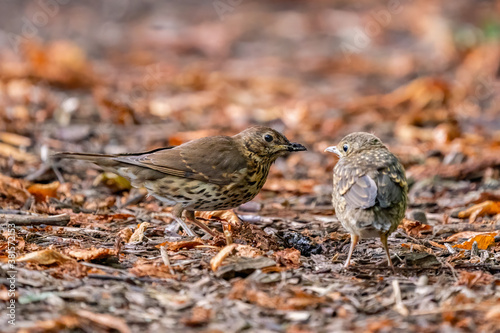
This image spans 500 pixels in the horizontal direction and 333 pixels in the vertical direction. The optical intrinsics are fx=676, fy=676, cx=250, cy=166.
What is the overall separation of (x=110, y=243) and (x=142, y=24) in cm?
1184

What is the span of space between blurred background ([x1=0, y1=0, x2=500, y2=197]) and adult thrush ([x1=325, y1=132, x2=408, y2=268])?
109 inches

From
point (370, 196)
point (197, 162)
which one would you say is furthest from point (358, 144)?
point (197, 162)

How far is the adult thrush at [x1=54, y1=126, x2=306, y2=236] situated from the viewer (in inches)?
224

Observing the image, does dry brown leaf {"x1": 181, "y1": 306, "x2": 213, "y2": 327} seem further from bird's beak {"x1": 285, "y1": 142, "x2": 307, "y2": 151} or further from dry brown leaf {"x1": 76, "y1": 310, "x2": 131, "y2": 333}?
bird's beak {"x1": 285, "y1": 142, "x2": 307, "y2": 151}

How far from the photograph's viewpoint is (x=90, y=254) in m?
4.47

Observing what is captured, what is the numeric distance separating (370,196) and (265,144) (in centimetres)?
171

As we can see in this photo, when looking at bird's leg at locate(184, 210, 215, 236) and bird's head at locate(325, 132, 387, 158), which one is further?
bird's leg at locate(184, 210, 215, 236)

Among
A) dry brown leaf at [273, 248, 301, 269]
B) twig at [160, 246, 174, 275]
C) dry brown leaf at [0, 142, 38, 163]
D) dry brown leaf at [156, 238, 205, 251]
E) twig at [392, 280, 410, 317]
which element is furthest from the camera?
dry brown leaf at [0, 142, 38, 163]

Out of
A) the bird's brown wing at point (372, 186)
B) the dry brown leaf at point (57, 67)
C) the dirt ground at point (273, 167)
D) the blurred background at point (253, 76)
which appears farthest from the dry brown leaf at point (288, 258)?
the dry brown leaf at point (57, 67)

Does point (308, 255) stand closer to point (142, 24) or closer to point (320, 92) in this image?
point (320, 92)

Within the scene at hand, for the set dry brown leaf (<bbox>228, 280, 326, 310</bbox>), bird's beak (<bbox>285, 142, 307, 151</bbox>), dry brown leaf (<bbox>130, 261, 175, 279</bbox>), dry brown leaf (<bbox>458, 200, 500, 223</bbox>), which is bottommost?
dry brown leaf (<bbox>228, 280, 326, 310</bbox>)

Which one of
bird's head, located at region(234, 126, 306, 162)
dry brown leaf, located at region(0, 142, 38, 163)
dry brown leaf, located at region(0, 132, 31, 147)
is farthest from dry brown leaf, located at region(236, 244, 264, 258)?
dry brown leaf, located at region(0, 132, 31, 147)

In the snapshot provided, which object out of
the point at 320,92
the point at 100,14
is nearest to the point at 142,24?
the point at 100,14

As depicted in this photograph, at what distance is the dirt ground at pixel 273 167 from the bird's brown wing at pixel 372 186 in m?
0.46
